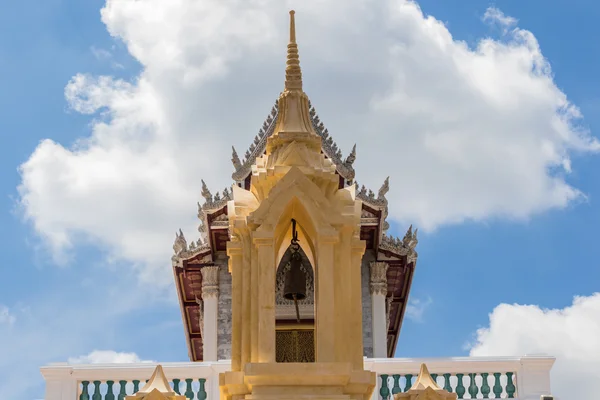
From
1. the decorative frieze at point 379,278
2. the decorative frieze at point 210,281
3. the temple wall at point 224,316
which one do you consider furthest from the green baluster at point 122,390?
the decorative frieze at point 379,278

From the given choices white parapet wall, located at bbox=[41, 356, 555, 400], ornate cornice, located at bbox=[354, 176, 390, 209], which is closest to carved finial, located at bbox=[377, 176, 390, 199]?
ornate cornice, located at bbox=[354, 176, 390, 209]

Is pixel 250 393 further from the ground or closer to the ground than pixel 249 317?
closer to the ground

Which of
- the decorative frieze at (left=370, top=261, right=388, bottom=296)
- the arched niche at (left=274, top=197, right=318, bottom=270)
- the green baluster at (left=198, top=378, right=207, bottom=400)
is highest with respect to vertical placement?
the decorative frieze at (left=370, top=261, right=388, bottom=296)

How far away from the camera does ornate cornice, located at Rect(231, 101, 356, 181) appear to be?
2720 centimetres

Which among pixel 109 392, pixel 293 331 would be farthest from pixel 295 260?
pixel 293 331

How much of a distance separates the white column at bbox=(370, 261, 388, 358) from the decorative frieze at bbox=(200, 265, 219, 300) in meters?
3.57

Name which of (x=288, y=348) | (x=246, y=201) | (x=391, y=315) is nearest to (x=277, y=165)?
(x=246, y=201)

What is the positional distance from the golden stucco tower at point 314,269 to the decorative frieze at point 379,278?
47.9 ft

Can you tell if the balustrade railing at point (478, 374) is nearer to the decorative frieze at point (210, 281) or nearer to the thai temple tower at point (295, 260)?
the thai temple tower at point (295, 260)

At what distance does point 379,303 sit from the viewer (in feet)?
90.3

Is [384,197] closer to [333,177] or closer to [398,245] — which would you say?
[398,245]

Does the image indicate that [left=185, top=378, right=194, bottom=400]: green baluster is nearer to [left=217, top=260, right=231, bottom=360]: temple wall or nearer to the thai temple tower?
the thai temple tower

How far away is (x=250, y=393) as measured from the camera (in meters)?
11.8

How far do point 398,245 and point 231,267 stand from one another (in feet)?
50.0
